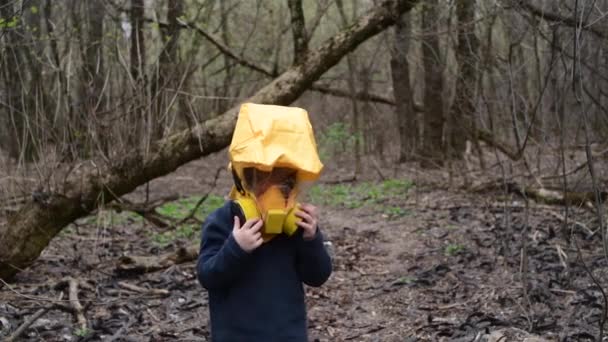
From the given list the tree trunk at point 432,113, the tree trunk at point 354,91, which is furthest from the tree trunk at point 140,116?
the tree trunk at point 354,91

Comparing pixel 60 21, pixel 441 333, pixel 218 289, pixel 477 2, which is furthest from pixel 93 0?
pixel 218 289

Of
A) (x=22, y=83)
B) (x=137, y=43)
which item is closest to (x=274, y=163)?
(x=22, y=83)

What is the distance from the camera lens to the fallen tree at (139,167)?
236 inches

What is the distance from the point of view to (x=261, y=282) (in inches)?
111

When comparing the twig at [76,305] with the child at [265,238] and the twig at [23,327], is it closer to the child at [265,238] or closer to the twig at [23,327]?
the twig at [23,327]

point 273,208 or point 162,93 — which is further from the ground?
point 162,93

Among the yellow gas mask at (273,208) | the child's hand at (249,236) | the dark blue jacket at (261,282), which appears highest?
the yellow gas mask at (273,208)

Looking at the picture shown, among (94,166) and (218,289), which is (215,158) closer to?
(94,166)

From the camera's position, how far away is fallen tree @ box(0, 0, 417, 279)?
6.00m

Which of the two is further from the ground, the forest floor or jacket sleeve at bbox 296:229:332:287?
jacket sleeve at bbox 296:229:332:287

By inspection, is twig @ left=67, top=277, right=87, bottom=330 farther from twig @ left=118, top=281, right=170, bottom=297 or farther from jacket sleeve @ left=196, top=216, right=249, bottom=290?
jacket sleeve @ left=196, top=216, right=249, bottom=290

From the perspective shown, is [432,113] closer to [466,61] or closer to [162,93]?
[466,61]

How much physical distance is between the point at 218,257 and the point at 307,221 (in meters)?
0.38

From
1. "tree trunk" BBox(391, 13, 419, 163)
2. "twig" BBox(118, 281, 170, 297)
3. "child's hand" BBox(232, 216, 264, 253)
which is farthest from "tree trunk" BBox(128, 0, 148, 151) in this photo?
"tree trunk" BBox(391, 13, 419, 163)
